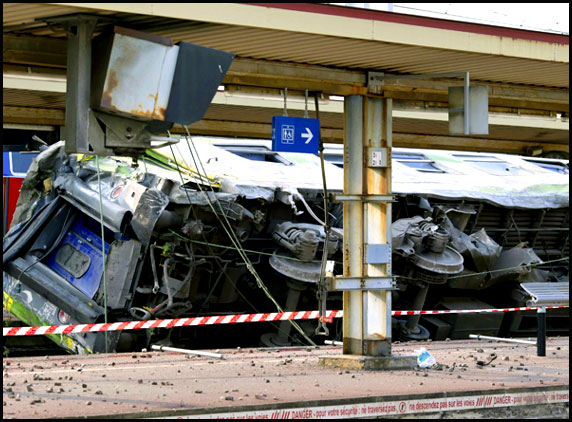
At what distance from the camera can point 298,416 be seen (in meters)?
7.81

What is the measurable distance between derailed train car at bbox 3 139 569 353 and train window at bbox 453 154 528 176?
182cm

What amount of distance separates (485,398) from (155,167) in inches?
271

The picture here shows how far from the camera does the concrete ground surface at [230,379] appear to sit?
7770mm

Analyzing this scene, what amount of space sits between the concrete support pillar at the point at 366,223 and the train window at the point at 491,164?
313 inches

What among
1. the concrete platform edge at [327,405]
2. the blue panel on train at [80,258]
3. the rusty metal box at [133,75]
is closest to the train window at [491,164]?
the blue panel on train at [80,258]

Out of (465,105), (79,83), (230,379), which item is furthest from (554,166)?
(79,83)

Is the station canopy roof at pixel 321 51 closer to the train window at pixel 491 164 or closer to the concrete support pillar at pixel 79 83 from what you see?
the concrete support pillar at pixel 79 83

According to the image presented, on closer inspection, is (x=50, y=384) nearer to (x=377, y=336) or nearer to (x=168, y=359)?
(x=168, y=359)

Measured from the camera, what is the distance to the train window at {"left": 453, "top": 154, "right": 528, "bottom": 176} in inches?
731

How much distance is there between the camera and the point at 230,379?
376 inches

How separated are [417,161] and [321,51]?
8.64 m

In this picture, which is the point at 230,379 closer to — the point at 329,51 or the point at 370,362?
the point at 370,362

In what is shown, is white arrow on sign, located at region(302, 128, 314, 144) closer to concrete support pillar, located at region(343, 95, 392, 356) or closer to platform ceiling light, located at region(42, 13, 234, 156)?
concrete support pillar, located at region(343, 95, 392, 356)

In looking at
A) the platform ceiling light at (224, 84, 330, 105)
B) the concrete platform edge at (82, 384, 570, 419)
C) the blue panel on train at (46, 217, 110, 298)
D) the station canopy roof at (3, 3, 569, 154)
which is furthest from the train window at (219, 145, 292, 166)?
the concrete platform edge at (82, 384, 570, 419)
